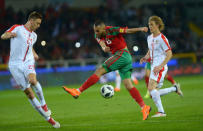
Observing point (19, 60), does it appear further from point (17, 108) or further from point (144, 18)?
point (144, 18)

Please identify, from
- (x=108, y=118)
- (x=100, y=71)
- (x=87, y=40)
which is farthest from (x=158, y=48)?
(x=87, y=40)

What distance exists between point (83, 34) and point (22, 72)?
54.6 ft

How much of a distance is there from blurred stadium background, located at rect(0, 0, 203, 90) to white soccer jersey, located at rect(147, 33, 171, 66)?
11640mm

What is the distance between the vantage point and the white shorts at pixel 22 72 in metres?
7.07

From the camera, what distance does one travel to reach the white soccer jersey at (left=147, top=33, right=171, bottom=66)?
7977 mm

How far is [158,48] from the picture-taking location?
8.12 meters

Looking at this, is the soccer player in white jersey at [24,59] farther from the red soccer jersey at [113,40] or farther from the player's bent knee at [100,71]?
the red soccer jersey at [113,40]

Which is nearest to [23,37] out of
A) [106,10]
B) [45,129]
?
[45,129]

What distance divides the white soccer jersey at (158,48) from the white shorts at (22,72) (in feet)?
8.56

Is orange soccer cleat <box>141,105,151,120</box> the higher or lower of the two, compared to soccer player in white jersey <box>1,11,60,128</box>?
lower

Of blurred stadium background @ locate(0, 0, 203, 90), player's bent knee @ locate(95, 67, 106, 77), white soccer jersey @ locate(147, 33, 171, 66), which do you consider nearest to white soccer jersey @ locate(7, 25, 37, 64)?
player's bent knee @ locate(95, 67, 106, 77)

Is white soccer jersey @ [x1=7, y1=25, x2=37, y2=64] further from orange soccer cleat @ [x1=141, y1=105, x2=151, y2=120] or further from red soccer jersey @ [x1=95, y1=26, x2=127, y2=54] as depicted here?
orange soccer cleat @ [x1=141, y1=105, x2=151, y2=120]

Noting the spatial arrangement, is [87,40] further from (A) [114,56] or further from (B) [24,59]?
(B) [24,59]

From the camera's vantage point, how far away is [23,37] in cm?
722
